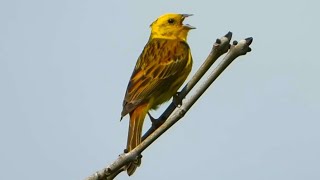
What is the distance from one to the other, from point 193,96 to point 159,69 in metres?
3.39

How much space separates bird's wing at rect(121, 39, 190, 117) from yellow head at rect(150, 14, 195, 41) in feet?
0.45

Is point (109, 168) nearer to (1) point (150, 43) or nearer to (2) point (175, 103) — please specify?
(2) point (175, 103)

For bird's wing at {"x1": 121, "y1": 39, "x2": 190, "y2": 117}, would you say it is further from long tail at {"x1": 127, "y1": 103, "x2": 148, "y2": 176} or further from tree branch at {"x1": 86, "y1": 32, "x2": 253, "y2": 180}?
tree branch at {"x1": 86, "y1": 32, "x2": 253, "y2": 180}

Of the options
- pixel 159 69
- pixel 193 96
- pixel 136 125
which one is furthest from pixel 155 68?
pixel 193 96

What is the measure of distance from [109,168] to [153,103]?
319 centimetres

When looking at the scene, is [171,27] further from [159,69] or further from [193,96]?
[193,96]

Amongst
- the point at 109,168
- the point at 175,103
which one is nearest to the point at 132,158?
the point at 109,168

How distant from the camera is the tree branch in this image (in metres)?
3.39

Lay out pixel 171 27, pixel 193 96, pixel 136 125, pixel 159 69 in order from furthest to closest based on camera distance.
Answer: pixel 171 27, pixel 159 69, pixel 136 125, pixel 193 96

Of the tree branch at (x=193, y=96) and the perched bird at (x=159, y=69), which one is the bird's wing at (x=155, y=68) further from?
the tree branch at (x=193, y=96)

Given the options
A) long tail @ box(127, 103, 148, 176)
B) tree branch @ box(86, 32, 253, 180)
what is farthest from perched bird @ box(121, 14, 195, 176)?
tree branch @ box(86, 32, 253, 180)

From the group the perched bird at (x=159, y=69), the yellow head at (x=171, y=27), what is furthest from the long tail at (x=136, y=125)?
the yellow head at (x=171, y=27)

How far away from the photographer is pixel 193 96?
361cm

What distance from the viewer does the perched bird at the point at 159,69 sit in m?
6.23
